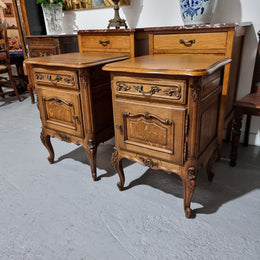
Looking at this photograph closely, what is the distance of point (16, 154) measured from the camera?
2.31 meters

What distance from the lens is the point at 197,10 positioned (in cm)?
179

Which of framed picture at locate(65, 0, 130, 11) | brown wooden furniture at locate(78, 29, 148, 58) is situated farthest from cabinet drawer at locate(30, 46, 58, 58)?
brown wooden furniture at locate(78, 29, 148, 58)

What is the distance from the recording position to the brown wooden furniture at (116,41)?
1951 mm

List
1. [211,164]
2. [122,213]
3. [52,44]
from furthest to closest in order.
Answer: [52,44], [211,164], [122,213]

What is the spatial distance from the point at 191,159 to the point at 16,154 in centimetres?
170

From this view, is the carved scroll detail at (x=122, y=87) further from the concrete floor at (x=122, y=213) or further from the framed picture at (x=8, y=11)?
the framed picture at (x=8, y=11)

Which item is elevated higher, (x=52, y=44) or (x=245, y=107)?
(x=52, y=44)

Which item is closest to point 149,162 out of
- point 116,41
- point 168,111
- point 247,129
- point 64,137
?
point 168,111

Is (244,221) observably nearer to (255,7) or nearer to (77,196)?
(77,196)

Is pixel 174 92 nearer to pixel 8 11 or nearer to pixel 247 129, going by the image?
pixel 247 129

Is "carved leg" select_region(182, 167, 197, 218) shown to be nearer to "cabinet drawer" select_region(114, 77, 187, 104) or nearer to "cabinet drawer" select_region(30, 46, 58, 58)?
"cabinet drawer" select_region(114, 77, 187, 104)

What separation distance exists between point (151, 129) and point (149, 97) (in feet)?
0.59

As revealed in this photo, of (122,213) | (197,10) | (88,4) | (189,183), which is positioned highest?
(88,4)

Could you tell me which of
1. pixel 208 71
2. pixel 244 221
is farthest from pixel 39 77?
pixel 244 221
